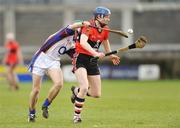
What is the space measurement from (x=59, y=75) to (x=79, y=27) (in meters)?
1.19

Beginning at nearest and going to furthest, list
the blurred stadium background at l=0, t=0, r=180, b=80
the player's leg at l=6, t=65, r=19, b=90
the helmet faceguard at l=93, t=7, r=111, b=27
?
the helmet faceguard at l=93, t=7, r=111, b=27 → the player's leg at l=6, t=65, r=19, b=90 → the blurred stadium background at l=0, t=0, r=180, b=80

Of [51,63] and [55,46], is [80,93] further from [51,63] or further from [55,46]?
[55,46]

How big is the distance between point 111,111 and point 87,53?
3.78m

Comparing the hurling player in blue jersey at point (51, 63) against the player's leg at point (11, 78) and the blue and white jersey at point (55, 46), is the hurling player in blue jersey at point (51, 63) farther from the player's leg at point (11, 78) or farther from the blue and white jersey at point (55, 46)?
the player's leg at point (11, 78)

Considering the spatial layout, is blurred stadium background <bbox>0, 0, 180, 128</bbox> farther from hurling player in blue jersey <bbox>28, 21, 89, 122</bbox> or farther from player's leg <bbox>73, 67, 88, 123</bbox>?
player's leg <bbox>73, 67, 88, 123</bbox>

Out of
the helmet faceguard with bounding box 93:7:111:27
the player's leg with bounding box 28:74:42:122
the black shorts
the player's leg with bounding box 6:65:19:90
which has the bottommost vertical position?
the player's leg with bounding box 6:65:19:90

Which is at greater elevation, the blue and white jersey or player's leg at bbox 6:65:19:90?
the blue and white jersey

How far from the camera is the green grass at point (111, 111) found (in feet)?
51.3

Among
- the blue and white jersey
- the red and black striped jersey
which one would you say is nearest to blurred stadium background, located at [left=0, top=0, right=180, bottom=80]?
the blue and white jersey

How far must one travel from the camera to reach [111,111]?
19.4 meters

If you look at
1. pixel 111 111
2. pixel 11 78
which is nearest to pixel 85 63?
pixel 111 111

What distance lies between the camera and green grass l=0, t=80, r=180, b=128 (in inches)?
615

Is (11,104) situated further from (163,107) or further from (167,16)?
(167,16)

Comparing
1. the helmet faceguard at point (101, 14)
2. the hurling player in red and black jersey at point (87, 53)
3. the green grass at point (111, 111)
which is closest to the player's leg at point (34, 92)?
the green grass at point (111, 111)
